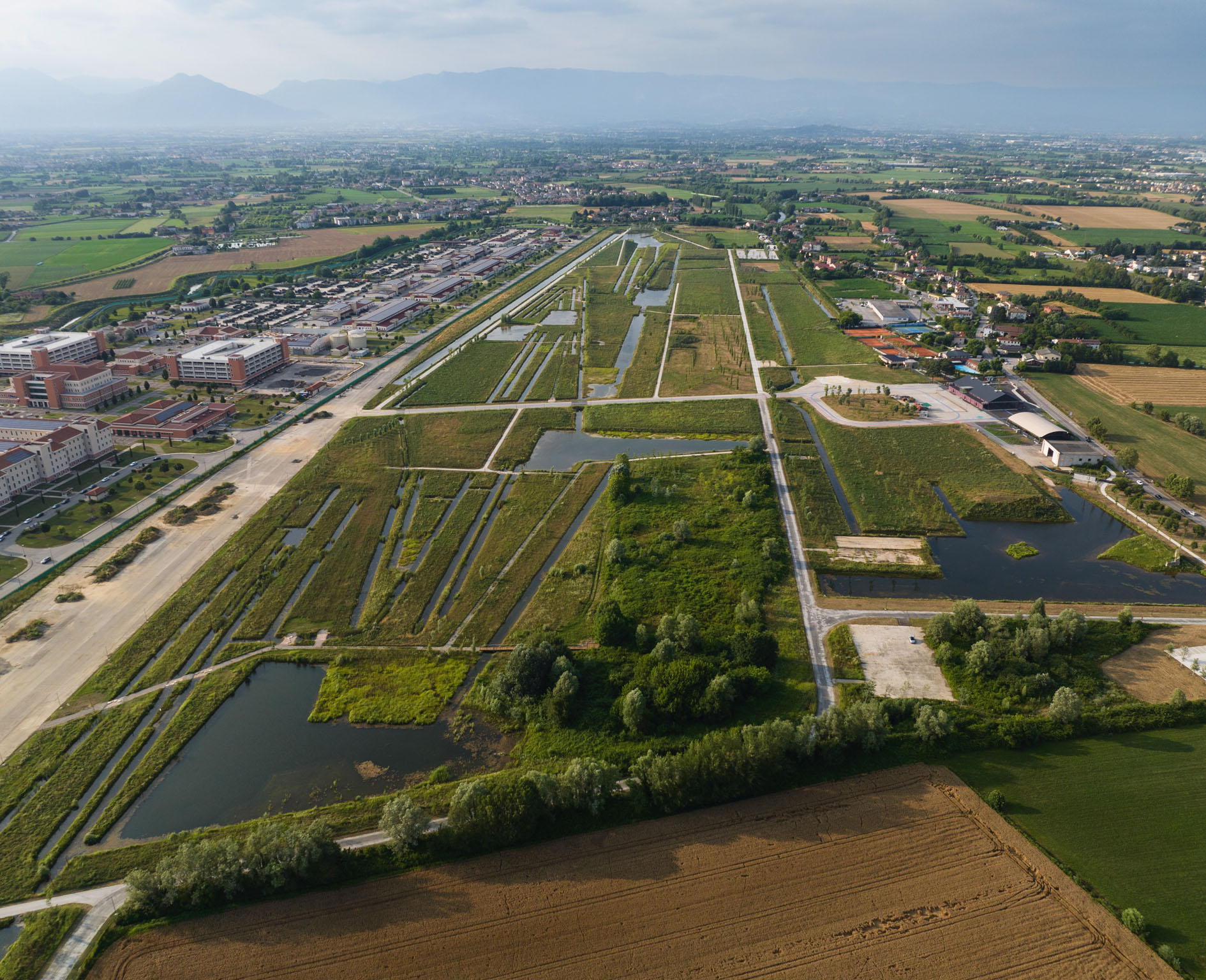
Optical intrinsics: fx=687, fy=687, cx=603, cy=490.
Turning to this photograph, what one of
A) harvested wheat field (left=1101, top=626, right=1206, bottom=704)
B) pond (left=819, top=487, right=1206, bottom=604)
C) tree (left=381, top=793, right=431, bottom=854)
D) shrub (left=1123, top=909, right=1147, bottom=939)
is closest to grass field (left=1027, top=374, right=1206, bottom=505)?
pond (left=819, top=487, right=1206, bottom=604)

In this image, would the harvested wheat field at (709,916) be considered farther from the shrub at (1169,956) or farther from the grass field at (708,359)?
the grass field at (708,359)

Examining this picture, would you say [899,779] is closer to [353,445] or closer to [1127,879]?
[1127,879]

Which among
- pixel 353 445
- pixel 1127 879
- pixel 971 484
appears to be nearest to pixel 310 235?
pixel 353 445

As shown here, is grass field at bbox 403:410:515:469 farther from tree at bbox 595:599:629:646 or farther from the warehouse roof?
the warehouse roof

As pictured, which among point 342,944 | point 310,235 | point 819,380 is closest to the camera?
point 342,944

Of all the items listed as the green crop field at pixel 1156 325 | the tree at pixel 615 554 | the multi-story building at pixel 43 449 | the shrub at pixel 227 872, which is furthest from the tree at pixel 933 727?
the green crop field at pixel 1156 325

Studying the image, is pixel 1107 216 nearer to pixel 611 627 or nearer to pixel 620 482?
pixel 620 482
